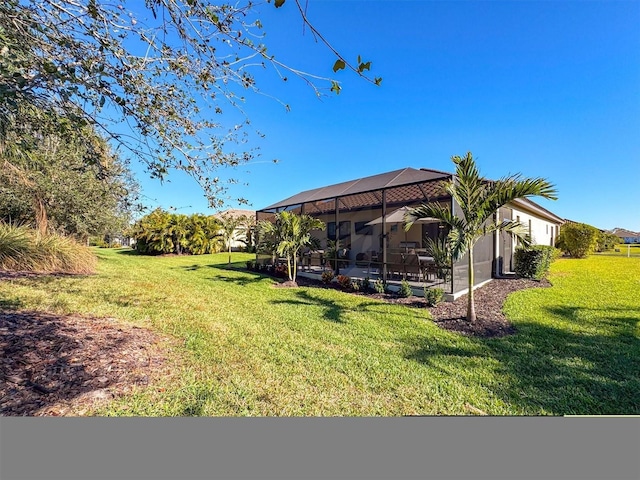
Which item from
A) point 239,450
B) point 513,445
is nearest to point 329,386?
point 239,450

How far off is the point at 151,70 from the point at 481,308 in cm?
745

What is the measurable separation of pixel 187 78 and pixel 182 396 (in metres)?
3.72

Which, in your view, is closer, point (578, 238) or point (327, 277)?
point (327, 277)

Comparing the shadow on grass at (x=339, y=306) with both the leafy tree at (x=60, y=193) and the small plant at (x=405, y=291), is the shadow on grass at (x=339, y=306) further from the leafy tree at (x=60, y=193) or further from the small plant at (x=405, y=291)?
the leafy tree at (x=60, y=193)

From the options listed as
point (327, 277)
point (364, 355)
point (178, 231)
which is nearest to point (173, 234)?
point (178, 231)

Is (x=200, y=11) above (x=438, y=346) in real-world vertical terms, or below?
above

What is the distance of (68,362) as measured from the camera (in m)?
3.09

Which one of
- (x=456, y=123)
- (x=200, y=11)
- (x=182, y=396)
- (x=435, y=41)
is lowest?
(x=182, y=396)

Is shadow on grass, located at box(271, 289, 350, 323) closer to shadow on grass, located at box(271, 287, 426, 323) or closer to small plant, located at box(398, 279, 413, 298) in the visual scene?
shadow on grass, located at box(271, 287, 426, 323)

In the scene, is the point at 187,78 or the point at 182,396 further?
the point at 187,78

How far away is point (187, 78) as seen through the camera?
11.0 ft

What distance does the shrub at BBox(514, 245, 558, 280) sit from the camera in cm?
941

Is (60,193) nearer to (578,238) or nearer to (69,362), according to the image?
(69,362)

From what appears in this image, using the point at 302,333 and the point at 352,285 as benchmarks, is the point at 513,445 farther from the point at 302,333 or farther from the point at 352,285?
the point at 352,285
